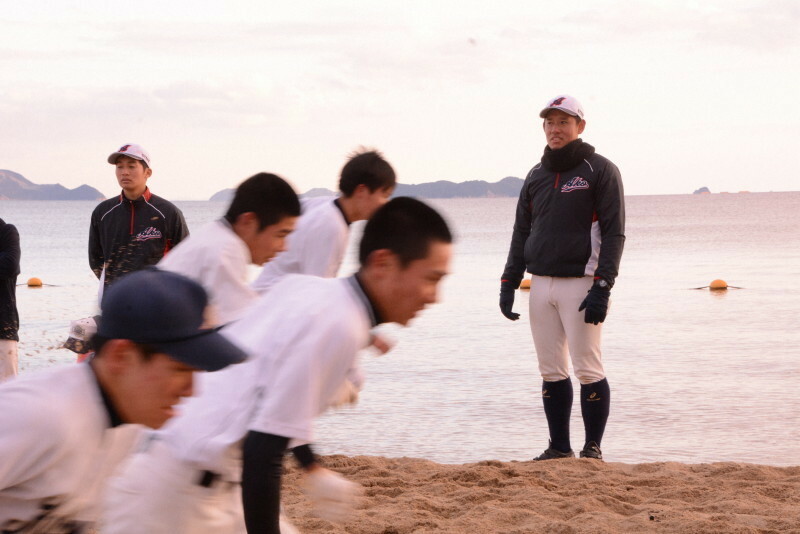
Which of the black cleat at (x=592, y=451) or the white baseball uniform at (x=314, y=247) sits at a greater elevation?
the white baseball uniform at (x=314, y=247)

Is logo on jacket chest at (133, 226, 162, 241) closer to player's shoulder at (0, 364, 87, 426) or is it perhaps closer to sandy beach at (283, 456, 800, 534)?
sandy beach at (283, 456, 800, 534)

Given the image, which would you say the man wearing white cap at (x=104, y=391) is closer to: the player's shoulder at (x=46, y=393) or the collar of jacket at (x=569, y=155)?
the player's shoulder at (x=46, y=393)

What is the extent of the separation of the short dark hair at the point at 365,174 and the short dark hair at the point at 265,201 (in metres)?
0.97

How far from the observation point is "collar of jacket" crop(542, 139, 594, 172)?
282 inches

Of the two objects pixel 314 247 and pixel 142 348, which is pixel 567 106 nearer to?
pixel 314 247

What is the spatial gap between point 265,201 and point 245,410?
59.5 inches

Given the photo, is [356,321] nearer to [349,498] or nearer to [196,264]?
[349,498]

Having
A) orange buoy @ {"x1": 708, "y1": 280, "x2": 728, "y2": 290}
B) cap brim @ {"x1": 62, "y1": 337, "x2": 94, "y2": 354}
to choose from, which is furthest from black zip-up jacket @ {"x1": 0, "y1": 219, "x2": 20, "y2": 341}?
orange buoy @ {"x1": 708, "y1": 280, "x2": 728, "y2": 290}

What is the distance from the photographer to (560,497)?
607 centimetres

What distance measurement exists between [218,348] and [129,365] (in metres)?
0.19

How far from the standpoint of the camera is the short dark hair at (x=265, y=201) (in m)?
4.12

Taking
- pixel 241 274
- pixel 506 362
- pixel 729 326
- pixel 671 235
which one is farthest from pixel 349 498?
pixel 671 235

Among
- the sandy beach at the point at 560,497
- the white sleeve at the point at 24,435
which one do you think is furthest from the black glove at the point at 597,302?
the white sleeve at the point at 24,435

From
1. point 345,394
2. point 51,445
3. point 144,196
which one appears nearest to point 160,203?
point 144,196
